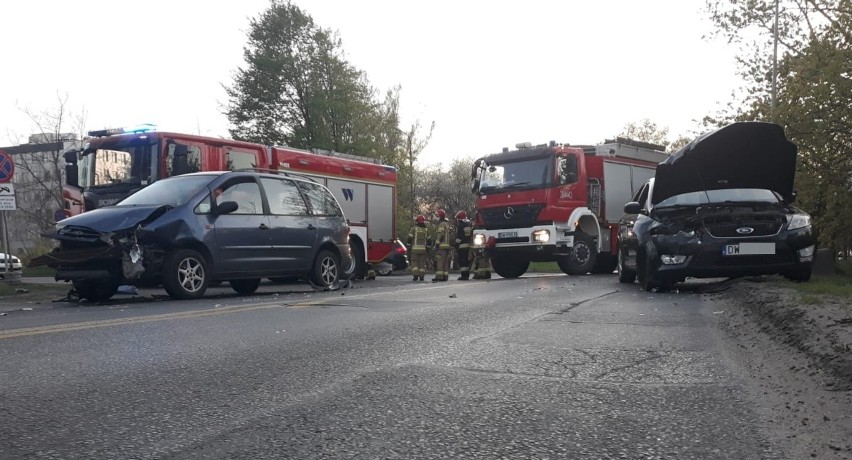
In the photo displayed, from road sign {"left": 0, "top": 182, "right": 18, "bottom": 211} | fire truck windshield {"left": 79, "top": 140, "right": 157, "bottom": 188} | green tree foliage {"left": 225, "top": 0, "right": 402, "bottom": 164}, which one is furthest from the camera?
green tree foliage {"left": 225, "top": 0, "right": 402, "bottom": 164}

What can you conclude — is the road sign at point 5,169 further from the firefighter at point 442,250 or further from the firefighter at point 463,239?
the firefighter at point 463,239

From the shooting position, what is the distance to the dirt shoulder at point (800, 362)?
3277 mm

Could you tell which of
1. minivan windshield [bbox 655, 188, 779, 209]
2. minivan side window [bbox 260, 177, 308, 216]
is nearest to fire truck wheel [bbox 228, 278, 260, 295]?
minivan side window [bbox 260, 177, 308, 216]

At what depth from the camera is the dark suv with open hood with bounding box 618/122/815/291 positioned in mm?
10242

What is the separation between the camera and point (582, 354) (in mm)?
5250

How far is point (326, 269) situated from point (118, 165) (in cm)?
562

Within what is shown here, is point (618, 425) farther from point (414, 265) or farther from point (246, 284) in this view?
point (414, 265)

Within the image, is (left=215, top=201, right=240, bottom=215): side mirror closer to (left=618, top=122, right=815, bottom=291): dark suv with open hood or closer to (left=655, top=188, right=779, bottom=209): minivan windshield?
(left=618, top=122, right=815, bottom=291): dark suv with open hood

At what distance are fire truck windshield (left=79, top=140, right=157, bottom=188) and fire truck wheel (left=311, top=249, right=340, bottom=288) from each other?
14.6ft

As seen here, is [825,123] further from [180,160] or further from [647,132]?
[647,132]

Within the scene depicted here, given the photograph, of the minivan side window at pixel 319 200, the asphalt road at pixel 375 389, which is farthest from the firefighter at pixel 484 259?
the asphalt road at pixel 375 389

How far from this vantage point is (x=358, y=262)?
18.9 metres

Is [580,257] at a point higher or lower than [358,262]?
higher

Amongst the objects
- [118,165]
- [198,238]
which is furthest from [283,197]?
[118,165]
